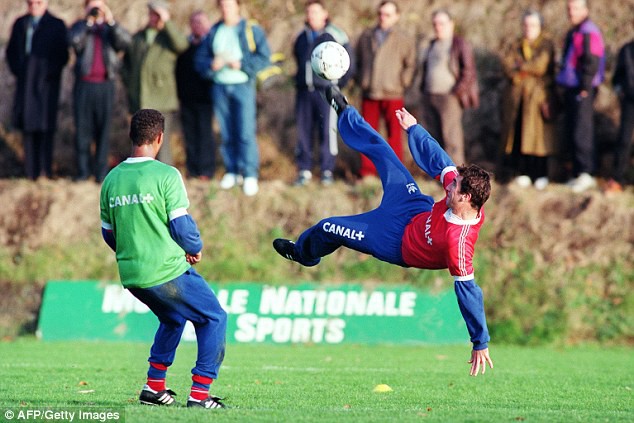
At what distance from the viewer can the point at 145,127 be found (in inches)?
339

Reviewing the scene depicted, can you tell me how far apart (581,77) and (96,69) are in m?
7.29

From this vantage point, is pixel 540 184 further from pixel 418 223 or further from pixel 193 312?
pixel 193 312

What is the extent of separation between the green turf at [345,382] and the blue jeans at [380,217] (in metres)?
1.36

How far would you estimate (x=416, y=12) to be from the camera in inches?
813

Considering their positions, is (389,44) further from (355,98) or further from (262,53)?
(355,98)

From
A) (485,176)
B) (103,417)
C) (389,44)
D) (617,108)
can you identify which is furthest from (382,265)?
(103,417)

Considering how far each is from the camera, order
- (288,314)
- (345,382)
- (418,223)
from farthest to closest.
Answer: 1. (288,314)
2. (345,382)
3. (418,223)

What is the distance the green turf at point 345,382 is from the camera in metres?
8.44

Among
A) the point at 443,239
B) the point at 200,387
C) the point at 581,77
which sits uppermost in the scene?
the point at 581,77

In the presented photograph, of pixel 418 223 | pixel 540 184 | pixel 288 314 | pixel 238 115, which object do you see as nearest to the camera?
pixel 418 223

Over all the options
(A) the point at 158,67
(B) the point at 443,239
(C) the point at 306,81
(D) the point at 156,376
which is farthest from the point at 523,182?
(D) the point at 156,376

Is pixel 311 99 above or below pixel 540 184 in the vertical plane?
above

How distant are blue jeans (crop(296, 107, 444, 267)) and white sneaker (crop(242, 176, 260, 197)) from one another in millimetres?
6707

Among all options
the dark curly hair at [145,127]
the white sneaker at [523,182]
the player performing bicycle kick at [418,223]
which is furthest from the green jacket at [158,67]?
the dark curly hair at [145,127]
